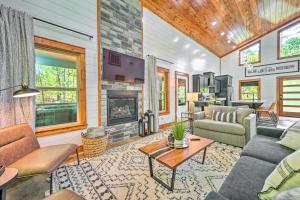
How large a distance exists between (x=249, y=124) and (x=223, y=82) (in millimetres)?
5672

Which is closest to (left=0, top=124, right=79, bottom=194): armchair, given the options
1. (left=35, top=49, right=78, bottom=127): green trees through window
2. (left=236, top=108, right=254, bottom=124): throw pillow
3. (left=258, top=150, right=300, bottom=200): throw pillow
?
(left=35, top=49, right=78, bottom=127): green trees through window

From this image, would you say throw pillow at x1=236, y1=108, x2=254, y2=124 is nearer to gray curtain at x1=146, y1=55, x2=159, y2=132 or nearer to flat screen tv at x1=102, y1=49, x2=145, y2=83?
gray curtain at x1=146, y1=55, x2=159, y2=132

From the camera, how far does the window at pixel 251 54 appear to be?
784cm

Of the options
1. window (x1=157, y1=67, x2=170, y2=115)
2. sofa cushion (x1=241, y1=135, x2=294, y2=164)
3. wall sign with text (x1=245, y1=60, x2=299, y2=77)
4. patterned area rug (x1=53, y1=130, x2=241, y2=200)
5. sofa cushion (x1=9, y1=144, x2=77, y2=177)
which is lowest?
patterned area rug (x1=53, y1=130, x2=241, y2=200)

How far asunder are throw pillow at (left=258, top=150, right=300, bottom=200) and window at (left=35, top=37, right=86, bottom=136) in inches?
118


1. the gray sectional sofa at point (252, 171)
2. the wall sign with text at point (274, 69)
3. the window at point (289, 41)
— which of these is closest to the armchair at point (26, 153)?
the gray sectional sofa at point (252, 171)

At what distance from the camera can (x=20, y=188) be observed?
189 cm

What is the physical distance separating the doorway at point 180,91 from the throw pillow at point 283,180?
4811 mm

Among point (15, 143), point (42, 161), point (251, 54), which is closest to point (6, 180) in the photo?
point (42, 161)

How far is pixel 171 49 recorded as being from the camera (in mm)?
5445

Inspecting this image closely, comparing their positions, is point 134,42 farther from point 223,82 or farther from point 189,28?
point 223,82

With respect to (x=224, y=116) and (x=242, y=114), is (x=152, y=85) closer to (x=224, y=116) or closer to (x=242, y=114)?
(x=224, y=116)

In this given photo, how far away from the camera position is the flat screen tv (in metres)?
3.42

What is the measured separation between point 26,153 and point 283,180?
263cm
